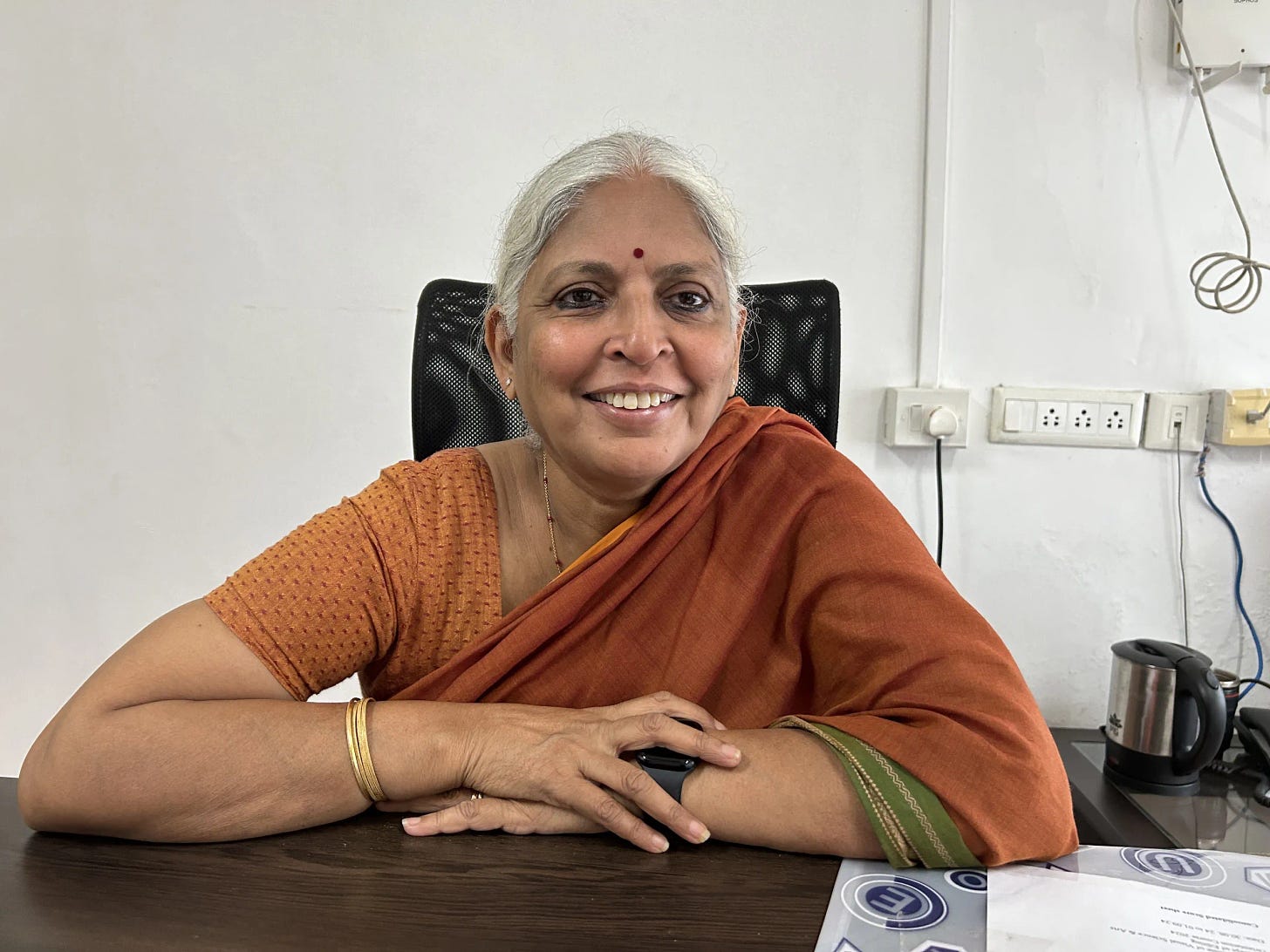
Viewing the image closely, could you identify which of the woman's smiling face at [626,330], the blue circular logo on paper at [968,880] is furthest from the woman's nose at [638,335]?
the blue circular logo on paper at [968,880]

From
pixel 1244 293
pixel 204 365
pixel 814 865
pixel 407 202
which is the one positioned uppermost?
pixel 407 202

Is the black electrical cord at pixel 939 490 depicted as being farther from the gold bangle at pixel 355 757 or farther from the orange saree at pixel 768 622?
the gold bangle at pixel 355 757

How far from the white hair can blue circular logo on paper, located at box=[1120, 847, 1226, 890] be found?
2.31 feet

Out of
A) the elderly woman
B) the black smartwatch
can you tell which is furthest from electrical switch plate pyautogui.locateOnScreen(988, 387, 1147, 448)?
the black smartwatch

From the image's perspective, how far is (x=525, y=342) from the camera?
1.03m

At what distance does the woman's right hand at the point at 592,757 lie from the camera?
0.73 meters

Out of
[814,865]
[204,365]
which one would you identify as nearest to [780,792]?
[814,865]

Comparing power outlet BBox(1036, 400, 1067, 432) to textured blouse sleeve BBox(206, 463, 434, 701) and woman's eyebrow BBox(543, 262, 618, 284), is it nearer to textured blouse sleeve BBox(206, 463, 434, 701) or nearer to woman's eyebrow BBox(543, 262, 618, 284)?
woman's eyebrow BBox(543, 262, 618, 284)

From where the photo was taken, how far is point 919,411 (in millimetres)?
1759

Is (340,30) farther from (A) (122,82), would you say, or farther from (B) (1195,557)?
(B) (1195,557)

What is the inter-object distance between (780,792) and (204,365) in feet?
5.42

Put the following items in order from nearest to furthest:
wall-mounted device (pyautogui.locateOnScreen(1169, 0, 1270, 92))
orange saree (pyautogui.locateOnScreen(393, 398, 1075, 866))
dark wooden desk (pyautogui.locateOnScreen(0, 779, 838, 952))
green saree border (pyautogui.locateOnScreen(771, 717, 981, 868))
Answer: dark wooden desk (pyautogui.locateOnScreen(0, 779, 838, 952))
green saree border (pyautogui.locateOnScreen(771, 717, 981, 868))
orange saree (pyautogui.locateOnScreen(393, 398, 1075, 866))
wall-mounted device (pyautogui.locateOnScreen(1169, 0, 1270, 92))

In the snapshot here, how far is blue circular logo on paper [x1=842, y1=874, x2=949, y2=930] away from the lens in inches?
23.5

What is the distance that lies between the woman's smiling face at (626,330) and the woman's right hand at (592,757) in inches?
12.1
